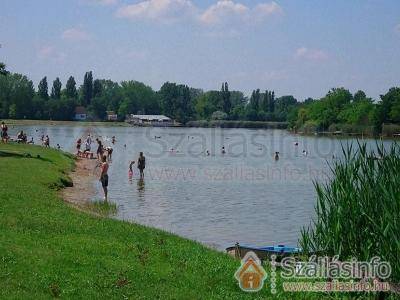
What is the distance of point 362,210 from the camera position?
13.0m

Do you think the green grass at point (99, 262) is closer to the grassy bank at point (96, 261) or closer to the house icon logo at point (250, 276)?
the grassy bank at point (96, 261)

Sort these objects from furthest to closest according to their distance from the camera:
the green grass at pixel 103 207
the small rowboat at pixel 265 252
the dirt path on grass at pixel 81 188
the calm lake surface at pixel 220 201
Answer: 1. the dirt path on grass at pixel 81 188
2. the green grass at pixel 103 207
3. the calm lake surface at pixel 220 201
4. the small rowboat at pixel 265 252

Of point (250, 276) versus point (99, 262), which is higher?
point (99, 262)

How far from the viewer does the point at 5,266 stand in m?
11.6

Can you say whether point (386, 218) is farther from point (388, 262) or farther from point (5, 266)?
point (5, 266)

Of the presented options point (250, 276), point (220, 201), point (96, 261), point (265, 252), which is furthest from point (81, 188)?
point (250, 276)

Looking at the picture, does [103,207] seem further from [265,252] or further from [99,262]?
[99,262]

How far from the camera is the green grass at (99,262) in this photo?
11.1 meters

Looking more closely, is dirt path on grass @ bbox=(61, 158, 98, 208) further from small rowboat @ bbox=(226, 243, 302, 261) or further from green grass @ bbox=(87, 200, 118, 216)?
small rowboat @ bbox=(226, 243, 302, 261)

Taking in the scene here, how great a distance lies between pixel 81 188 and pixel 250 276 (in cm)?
2249

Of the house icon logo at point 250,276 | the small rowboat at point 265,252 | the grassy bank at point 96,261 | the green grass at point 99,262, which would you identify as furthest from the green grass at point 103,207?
the house icon logo at point 250,276

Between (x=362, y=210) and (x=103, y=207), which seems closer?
(x=362, y=210)

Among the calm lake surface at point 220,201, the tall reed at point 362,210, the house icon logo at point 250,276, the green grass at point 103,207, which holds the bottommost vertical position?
the calm lake surface at point 220,201

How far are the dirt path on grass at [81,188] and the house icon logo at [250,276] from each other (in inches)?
525
